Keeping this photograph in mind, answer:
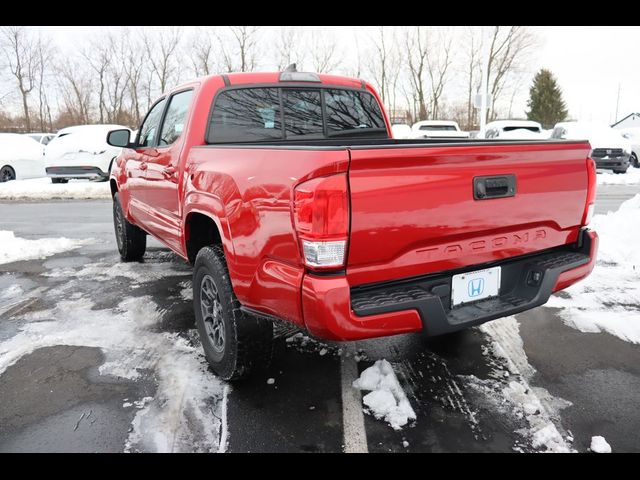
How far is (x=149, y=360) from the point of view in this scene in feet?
11.3

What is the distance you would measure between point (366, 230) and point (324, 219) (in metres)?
0.21

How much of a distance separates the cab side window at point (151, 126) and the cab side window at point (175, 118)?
19 cm

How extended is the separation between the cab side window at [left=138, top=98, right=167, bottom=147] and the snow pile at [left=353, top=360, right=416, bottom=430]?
2.84 m

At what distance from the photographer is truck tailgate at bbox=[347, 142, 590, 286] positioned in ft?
7.27

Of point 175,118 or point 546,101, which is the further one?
point 546,101

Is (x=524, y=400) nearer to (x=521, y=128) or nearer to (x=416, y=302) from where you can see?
(x=416, y=302)

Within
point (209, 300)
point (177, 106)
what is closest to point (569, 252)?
point (209, 300)

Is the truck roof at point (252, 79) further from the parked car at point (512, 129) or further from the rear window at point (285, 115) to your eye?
the parked car at point (512, 129)

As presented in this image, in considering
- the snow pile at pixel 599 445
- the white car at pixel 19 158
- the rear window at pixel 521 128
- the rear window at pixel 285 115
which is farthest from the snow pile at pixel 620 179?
the white car at pixel 19 158

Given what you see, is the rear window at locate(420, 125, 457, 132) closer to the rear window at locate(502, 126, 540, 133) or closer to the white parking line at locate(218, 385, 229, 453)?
the rear window at locate(502, 126, 540, 133)

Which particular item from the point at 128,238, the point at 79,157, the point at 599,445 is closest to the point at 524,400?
the point at 599,445

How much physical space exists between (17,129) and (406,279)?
4568 cm

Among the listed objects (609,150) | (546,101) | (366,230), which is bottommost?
(609,150)

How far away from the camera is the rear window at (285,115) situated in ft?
12.1
